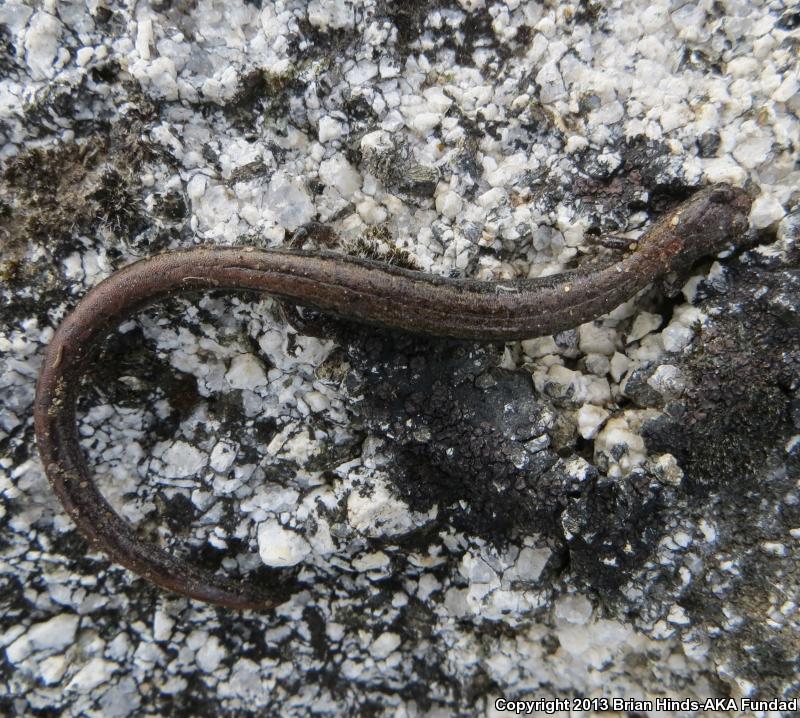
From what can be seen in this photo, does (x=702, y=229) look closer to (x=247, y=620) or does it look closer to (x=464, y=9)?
(x=464, y=9)

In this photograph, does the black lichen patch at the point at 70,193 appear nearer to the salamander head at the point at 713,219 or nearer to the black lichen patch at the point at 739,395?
the salamander head at the point at 713,219

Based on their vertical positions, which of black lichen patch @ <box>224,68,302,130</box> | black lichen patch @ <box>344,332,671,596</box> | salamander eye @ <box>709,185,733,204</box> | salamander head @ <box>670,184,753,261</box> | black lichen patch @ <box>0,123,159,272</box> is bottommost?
black lichen patch @ <box>344,332,671,596</box>

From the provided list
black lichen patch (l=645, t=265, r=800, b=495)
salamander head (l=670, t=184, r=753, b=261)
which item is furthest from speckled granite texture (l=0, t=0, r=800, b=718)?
salamander head (l=670, t=184, r=753, b=261)

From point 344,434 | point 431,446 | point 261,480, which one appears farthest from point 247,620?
point 431,446

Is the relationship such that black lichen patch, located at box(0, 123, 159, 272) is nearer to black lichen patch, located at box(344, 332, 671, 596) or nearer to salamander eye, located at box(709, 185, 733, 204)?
black lichen patch, located at box(344, 332, 671, 596)

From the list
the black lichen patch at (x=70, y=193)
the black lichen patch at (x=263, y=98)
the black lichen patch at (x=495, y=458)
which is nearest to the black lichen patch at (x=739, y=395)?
the black lichen patch at (x=495, y=458)

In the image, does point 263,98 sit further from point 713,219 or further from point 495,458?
point 713,219

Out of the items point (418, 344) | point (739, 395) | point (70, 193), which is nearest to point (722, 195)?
point (739, 395)
